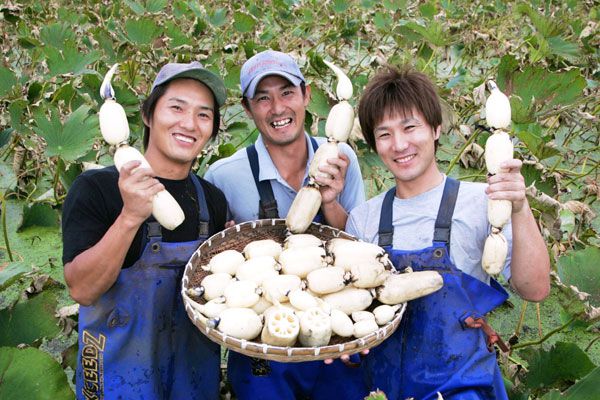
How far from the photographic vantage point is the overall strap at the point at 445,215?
6.37 feet

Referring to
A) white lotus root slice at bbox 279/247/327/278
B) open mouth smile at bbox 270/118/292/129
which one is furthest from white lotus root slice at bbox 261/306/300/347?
open mouth smile at bbox 270/118/292/129

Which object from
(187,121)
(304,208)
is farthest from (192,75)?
(304,208)

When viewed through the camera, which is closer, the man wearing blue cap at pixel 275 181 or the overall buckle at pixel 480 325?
the overall buckle at pixel 480 325

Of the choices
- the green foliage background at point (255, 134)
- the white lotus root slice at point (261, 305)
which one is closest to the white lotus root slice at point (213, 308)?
the white lotus root slice at point (261, 305)

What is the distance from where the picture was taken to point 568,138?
4.79 m

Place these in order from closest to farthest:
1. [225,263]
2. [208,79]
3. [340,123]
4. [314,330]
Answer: [314,330] → [225,263] → [208,79] → [340,123]

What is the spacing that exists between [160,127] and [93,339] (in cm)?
76

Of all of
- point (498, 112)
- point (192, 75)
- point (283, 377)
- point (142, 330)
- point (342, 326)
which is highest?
point (192, 75)

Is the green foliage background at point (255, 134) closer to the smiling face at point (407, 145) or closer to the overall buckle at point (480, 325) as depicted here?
the overall buckle at point (480, 325)

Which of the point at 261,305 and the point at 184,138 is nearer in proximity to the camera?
the point at 261,305

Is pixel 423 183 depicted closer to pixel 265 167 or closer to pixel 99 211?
pixel 265 167

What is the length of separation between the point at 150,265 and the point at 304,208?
57 centimetres

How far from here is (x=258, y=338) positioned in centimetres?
181

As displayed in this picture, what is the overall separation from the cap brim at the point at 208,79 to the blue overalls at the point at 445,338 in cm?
86
